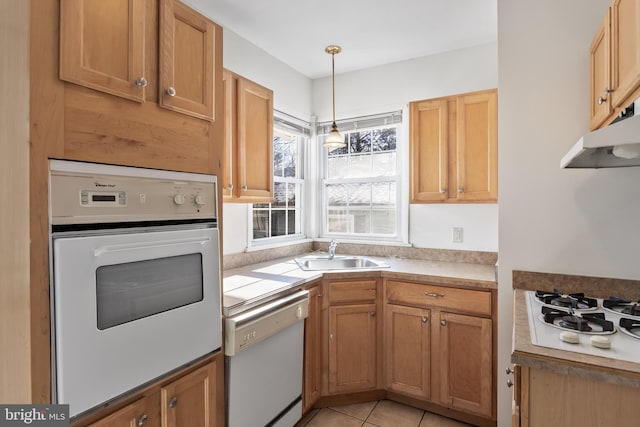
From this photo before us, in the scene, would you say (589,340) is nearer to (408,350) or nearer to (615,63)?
(615,63)

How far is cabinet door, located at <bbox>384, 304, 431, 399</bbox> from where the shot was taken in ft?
7.74

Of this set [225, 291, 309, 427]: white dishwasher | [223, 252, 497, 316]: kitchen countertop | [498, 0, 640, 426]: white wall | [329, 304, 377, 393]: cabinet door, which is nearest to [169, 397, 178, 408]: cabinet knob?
[225, 291, 309, 427]: white dishwasher

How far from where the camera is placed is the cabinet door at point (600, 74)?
1.46 m

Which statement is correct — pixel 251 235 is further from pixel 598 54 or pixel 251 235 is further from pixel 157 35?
pixel 598 54

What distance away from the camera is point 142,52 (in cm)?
132

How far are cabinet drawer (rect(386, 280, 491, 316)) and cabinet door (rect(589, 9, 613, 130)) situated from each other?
1131 mm

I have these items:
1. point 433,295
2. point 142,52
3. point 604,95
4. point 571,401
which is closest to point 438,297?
point 433,295

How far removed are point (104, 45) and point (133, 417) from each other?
1330 millimetres

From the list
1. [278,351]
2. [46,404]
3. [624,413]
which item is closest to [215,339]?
[278,351]

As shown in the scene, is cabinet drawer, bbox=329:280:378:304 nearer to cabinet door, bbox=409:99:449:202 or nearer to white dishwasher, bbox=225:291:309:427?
white dishwasher, bbox=225:291:309:427

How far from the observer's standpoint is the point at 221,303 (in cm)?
168

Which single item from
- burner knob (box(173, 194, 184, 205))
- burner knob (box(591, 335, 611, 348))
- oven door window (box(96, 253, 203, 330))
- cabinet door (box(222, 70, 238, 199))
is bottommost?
burner knob (box(591, 335, 611, 348))

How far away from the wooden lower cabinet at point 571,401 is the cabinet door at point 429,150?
5.23 ft

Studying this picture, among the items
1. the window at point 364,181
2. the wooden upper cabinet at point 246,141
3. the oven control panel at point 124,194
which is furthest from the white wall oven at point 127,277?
the window at point 364,181
